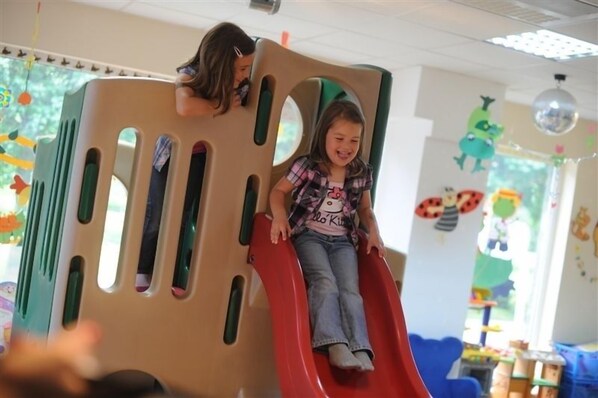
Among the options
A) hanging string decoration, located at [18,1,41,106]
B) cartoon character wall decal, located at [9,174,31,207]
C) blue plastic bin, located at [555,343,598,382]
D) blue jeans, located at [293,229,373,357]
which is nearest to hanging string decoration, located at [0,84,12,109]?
hanging string decoration, located at [18,1,41,106]

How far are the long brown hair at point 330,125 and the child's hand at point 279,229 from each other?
278 mm

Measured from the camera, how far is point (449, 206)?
5402 millimetres

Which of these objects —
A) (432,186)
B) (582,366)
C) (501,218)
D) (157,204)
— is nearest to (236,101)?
(157,204)

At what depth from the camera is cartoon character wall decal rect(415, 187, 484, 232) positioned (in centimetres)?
534

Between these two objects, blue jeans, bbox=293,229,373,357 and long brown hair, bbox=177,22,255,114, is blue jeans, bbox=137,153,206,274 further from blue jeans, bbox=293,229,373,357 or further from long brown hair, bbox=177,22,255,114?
blue jeans, bbox=293,229,373,357

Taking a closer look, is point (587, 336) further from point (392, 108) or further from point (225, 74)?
point (225, 74)

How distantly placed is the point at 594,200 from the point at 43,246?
517 centimetres

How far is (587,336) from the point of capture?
6.59 meters

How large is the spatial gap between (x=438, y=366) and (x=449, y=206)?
1.14 meters

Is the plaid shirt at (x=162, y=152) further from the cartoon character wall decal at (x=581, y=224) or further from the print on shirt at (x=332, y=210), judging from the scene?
the cartoon character wall decal at (x=581, y=224)

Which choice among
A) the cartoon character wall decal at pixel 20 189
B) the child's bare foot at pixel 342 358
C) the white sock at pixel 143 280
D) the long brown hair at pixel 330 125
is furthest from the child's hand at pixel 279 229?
the cartoon character wall decal at pixel 20 189

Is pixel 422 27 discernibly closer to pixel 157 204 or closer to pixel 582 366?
pixel 157 204

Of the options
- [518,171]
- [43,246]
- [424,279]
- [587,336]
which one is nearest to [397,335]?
[43,246]

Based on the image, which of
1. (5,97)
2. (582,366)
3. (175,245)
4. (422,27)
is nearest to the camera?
(175,245)
